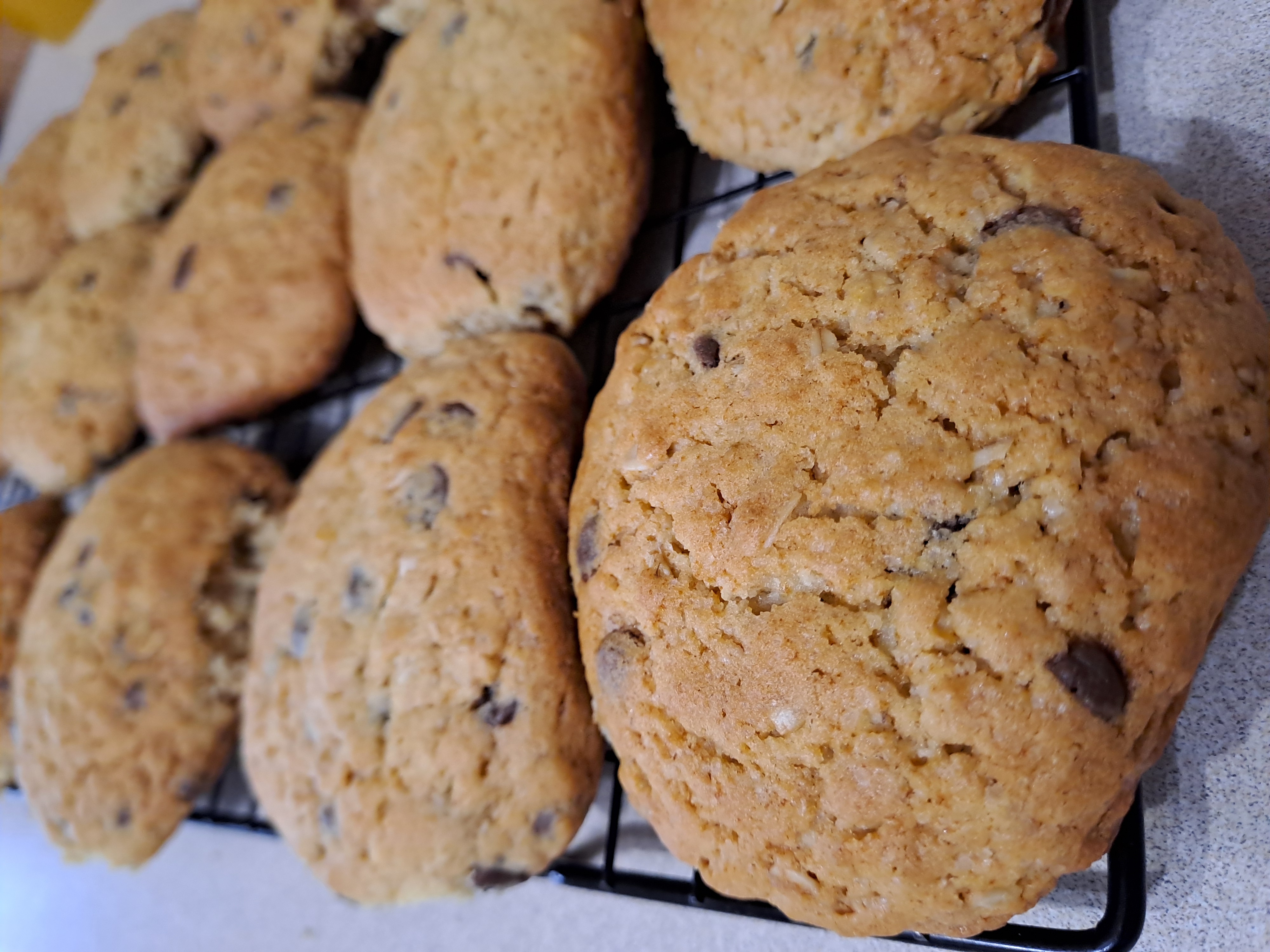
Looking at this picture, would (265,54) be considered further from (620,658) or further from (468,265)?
(620,658)

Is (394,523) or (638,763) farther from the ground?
(394,523)

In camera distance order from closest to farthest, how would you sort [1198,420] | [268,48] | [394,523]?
1. [1198,420]
2. [394,523]
3. [268,48]

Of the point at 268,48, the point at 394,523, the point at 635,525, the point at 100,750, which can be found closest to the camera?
the point at 635,525

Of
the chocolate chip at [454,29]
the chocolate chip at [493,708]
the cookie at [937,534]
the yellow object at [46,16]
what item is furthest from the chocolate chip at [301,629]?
the yellow object at [46,16]

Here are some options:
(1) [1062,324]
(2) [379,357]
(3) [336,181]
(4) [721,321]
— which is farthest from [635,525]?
(3) [336,181]

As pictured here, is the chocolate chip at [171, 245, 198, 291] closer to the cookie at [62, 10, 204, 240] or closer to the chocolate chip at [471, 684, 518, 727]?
the cookie at [62, 10, 204, 240]

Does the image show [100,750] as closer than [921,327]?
No

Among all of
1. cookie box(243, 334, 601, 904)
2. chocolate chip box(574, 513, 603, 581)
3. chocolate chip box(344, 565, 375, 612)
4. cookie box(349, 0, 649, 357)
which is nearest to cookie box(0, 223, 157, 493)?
cookie box(349, 0, 649, 357)

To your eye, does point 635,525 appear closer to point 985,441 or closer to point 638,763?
point 638,763
